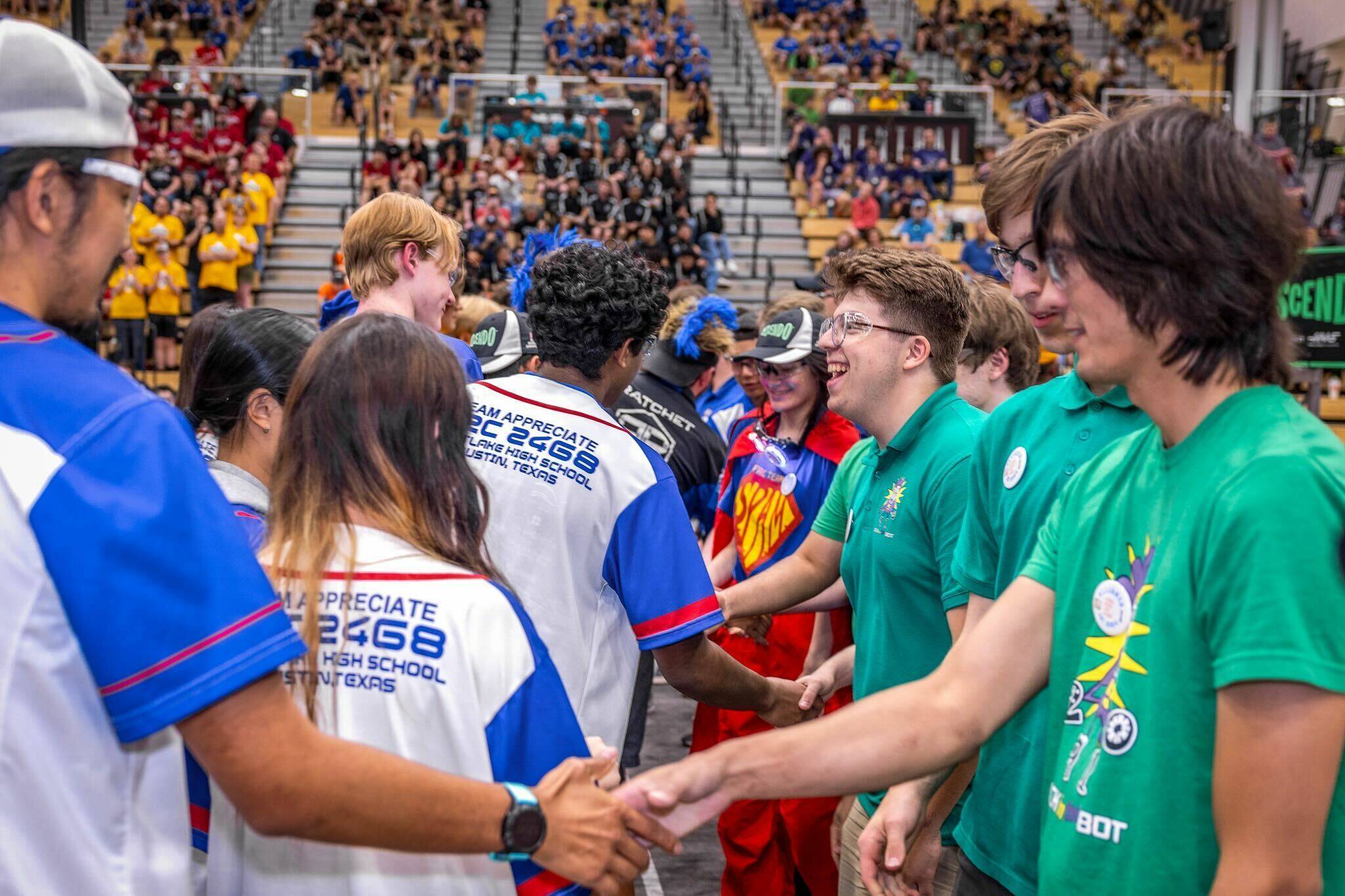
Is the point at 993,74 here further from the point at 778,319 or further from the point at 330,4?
the point at 778,319

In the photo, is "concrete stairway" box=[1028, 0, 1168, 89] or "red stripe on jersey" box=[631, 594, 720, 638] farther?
"concrete stairway" box=[1028, 0, 1168, 89]

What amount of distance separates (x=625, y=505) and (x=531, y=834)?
1.16 m

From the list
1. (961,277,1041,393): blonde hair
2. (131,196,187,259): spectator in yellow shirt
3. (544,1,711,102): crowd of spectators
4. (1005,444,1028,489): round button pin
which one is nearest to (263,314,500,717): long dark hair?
(1005,444,1028,489): round button pin

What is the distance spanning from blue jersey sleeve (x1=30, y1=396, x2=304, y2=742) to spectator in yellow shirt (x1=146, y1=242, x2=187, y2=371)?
48.7 feet

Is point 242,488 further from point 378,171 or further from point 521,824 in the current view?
point 378,171

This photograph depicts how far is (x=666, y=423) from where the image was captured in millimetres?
5676

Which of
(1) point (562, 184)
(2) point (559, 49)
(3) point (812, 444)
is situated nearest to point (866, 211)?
(1) point (562, 184)

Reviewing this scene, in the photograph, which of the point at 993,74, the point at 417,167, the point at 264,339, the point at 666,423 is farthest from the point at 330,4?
the point at 264,339

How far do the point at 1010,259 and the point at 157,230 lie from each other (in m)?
15.0

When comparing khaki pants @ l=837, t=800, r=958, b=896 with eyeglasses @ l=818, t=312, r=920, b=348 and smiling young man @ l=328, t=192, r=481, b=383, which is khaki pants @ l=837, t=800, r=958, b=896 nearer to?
eyeglasses @ l=818, t=312, r=920, b=348

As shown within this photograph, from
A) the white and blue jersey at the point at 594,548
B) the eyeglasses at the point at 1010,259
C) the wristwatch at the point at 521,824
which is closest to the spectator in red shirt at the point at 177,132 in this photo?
the white and blue jersey at the point at 594,548

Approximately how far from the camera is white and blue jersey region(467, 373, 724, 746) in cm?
290

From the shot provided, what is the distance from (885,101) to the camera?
23.6 metres

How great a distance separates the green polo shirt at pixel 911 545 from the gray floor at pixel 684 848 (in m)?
A: 2.12
